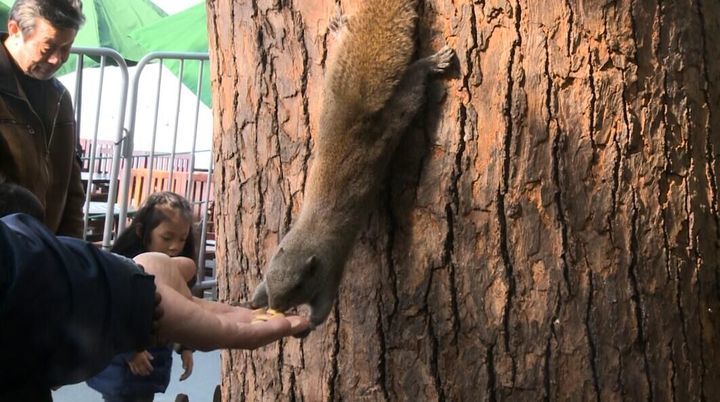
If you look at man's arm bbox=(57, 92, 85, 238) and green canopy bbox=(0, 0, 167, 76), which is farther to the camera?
green canopy bbox=(0, 0, 167, 76)

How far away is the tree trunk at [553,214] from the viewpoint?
1765 mm

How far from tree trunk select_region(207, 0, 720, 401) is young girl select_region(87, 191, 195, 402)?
6.34 feet

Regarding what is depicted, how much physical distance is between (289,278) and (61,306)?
0.85 meters

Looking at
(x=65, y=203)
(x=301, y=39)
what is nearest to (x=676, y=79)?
(x=301, y=39)

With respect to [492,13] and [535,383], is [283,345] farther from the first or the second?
[492,13]

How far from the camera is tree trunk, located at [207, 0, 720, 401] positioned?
1.76 m

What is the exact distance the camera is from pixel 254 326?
176cm

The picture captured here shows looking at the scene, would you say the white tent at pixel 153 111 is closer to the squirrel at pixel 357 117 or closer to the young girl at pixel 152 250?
the young girl at pixel 152 250

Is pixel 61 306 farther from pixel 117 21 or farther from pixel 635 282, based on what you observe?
pixel 117 21

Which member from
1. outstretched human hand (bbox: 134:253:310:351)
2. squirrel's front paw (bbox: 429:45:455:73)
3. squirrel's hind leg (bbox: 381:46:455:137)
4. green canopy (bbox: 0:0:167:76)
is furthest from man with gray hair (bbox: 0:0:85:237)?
green canopy (bbox: 0:0:167:76)

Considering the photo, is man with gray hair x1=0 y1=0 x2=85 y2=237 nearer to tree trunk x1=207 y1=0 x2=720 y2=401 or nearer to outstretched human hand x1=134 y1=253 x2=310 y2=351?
outstretched human hand x1=134 y1=253 x2=310 y2=351

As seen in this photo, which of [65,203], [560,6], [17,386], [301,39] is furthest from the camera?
[65,203]

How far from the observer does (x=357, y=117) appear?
1994 mm

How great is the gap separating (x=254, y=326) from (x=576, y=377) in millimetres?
644
